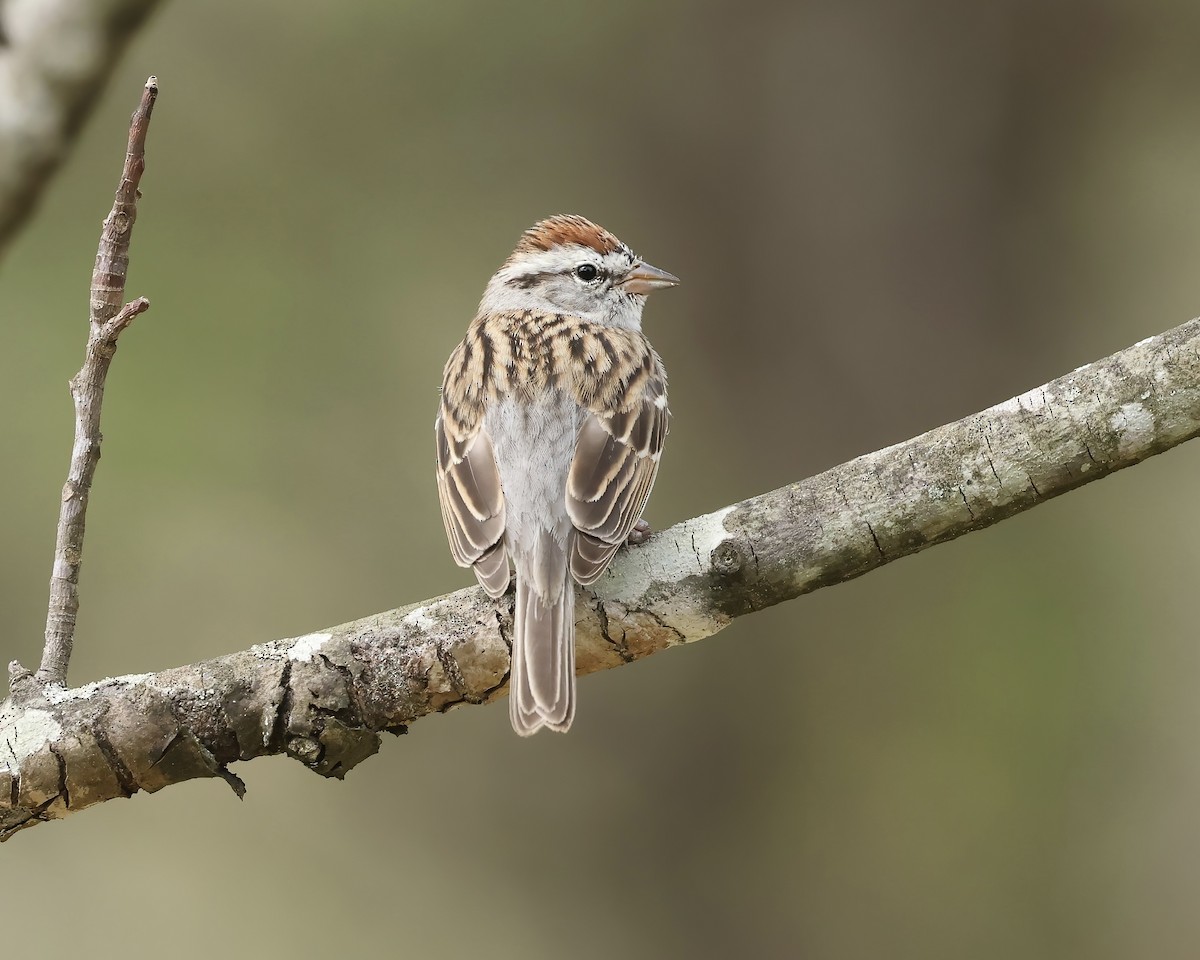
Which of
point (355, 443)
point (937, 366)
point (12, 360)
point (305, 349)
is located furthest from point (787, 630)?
point (12, 360)

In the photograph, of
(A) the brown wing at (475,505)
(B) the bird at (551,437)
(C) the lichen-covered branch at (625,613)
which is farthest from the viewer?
(A) the brown wing at (475,505)

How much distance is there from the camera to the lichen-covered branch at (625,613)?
3387mm

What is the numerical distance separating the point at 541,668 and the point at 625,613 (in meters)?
0.27

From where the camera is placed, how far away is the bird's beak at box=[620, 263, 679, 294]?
5.54m

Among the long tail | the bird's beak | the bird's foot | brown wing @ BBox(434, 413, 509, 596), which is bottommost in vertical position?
the long tail

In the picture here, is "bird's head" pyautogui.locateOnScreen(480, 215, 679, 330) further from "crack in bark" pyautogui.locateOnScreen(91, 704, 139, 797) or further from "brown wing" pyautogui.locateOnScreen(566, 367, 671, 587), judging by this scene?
"crack in bark" pyautogui.locateOnScreen(91, 704, 139, 797)

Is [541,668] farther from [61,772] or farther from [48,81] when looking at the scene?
[48,81]

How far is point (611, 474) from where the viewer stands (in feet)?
14.1

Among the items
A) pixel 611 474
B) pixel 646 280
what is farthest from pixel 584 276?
pixel 611 474

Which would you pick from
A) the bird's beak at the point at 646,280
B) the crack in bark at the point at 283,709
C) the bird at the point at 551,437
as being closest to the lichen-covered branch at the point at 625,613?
the crack in bark at the point at 283,709

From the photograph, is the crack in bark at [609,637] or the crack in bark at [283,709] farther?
the crack in bark at [609,637]

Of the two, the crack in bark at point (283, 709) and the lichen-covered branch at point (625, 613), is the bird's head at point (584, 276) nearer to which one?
the lichen-covered branch at point (625, 613)

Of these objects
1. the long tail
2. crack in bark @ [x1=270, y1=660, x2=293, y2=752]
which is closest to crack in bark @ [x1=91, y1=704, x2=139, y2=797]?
crack in bark @ [x1=270, y1=660, x2=293, y2=752]

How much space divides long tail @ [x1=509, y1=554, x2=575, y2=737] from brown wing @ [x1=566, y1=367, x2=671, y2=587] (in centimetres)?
13
